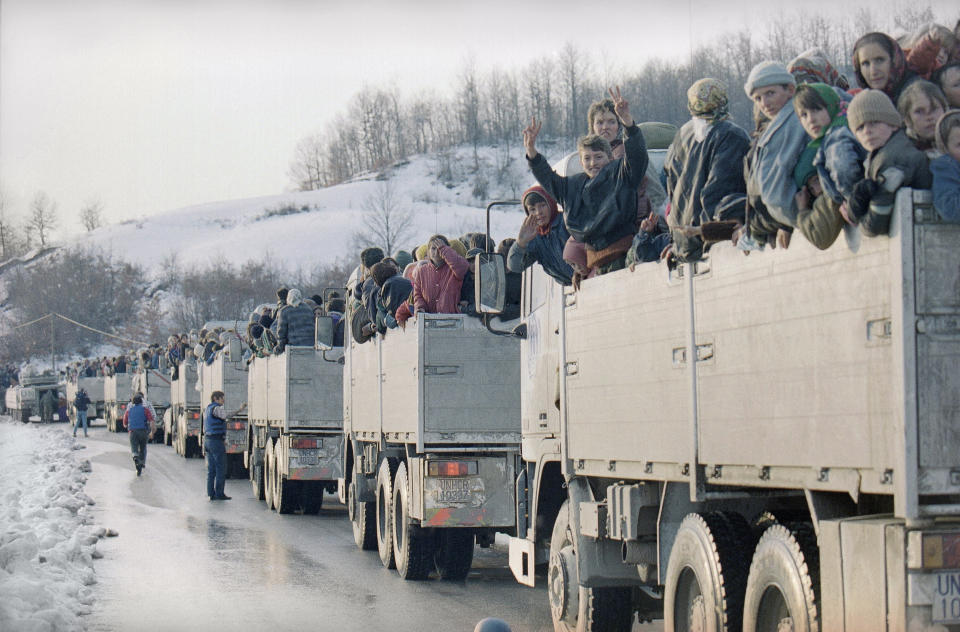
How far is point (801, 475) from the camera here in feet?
17.8

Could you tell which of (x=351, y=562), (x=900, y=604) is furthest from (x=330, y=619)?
(x=900, y=604)

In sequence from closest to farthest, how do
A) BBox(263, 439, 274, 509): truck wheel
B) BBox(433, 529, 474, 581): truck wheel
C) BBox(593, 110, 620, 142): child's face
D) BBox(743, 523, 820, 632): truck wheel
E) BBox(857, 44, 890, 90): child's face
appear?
BBox(743, 523, 820, 632): truck wheel < BBox(857, 44, 890, 90): child's face < BBox(593, 110, 620, 142): child's face < BBox(433, 529, 474, 581): truck wheel < BBox(263, 439, 274, 509): truck wheel

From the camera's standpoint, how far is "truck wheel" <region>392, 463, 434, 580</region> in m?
12.7

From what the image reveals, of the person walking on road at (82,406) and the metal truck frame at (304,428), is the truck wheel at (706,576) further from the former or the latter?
the person walking on road at (82,406)

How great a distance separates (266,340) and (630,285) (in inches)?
607

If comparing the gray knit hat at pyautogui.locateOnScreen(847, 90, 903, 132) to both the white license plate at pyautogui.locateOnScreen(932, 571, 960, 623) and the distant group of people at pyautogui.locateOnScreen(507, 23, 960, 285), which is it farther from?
the white license plate at pyautogui.locateOnScreen(932, 571, 960, 623)

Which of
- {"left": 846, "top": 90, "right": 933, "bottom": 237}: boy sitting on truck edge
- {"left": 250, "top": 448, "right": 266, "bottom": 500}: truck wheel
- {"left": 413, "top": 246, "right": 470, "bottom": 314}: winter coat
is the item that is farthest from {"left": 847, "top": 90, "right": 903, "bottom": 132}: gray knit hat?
{"left": 250, "top": 448, "right": 266, "bottom": 500}: truck wheel

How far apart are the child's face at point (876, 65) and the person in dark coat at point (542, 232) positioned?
11.6ft

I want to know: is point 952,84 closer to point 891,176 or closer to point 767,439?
point 891,176

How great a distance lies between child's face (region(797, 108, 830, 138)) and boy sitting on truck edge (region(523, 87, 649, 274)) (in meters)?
3.00

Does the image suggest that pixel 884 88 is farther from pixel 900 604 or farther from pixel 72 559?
pixel 72 559

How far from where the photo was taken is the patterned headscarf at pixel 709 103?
23.1 ft

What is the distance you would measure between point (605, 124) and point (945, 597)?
17.5 feet

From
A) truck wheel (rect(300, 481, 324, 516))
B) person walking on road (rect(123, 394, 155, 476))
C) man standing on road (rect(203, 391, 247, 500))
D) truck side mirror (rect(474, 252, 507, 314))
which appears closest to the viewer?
truck side mirror (rect(474, 252, 507, 314))
